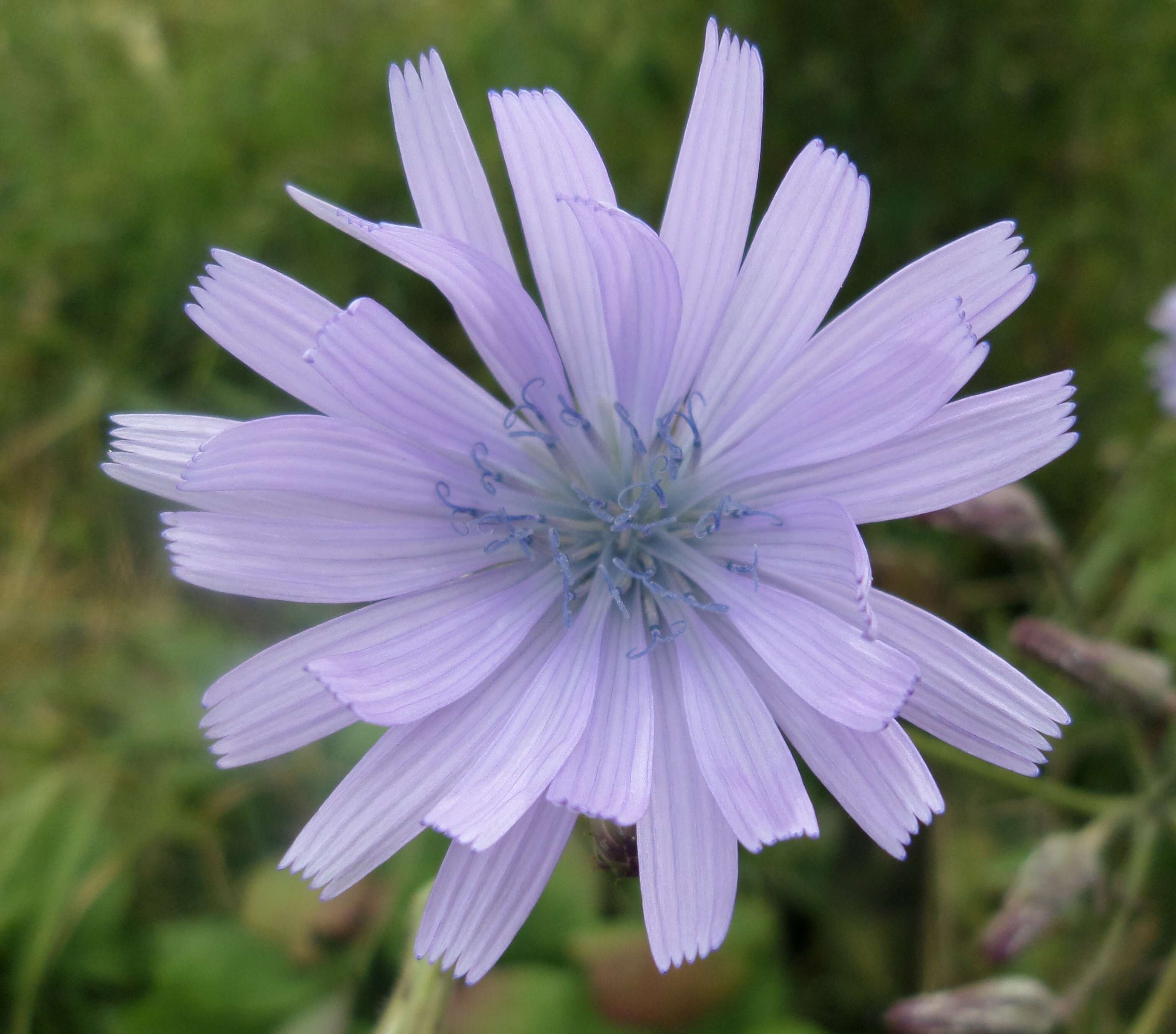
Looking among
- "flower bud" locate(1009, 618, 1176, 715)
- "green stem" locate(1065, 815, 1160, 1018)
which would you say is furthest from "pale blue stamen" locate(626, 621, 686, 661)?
"green stem" locate(1065, 815, 1160, 1018)

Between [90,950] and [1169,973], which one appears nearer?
[1169,973]

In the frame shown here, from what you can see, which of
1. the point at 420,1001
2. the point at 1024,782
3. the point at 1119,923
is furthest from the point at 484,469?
the point at 1119,923

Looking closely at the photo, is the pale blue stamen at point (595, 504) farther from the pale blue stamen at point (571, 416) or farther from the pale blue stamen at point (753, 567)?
the pale blue stamen at point (753, 567)

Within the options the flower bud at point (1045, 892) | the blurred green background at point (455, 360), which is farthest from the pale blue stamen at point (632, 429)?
the flower bud at point (1045, 892)

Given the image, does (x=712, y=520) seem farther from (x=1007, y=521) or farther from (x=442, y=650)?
(x=1007, y=521)

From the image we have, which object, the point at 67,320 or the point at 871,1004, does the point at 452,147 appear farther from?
the point at 67,320

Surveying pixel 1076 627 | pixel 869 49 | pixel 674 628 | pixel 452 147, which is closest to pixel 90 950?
pixel 674 628

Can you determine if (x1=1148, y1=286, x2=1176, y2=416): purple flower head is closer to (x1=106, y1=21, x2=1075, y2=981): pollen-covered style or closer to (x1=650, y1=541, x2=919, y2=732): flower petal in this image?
(x1=106, y1=21, x2=1075, y2=981): pollen-covered style
